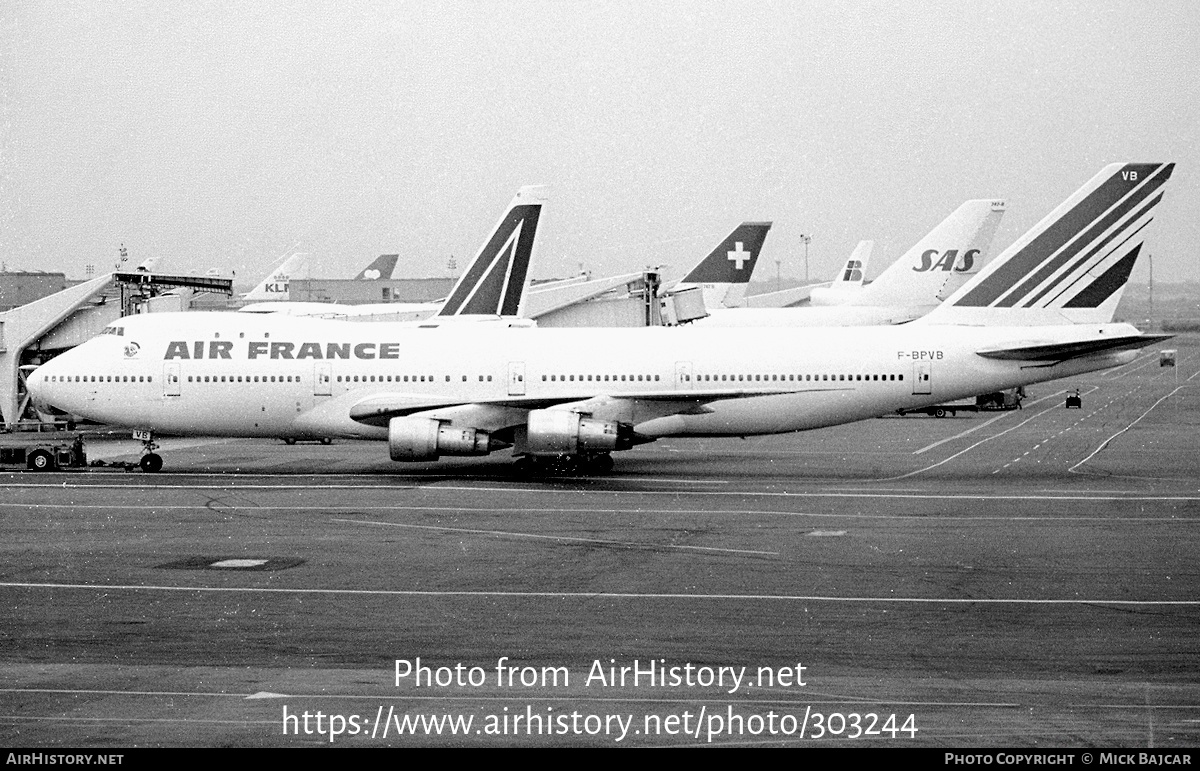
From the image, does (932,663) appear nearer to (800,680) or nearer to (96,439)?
(800,680)

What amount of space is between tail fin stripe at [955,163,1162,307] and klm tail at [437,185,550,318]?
24348mm

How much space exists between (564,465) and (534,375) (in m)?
3.00

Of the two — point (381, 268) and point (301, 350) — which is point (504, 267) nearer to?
point (301, 350)

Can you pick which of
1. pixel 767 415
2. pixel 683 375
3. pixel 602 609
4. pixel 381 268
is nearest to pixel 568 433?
pixel 683 375

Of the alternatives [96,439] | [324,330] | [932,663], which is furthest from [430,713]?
[96,439]

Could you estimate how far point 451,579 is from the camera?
2406 centimetres

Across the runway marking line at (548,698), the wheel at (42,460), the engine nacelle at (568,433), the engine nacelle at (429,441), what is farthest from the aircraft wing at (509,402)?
the runway marking line at (548,698)

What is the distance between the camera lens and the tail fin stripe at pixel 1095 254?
4138cm

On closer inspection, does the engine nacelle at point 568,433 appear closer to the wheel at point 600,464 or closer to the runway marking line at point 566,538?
the wheel at point 600,464

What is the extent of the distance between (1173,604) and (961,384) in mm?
20469

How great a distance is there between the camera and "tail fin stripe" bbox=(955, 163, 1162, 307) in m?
41.2

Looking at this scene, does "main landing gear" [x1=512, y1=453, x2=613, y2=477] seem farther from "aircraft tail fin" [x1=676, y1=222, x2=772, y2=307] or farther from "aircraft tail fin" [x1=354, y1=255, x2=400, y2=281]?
"aircraft tail fin" [x1=354, y1=255, x2=400, y2=281]

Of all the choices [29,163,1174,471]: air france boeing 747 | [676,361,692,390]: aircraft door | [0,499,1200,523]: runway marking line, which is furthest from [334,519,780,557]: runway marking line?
[676,361,692,390]: aircraft door

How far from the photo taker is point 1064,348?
40.1 m
